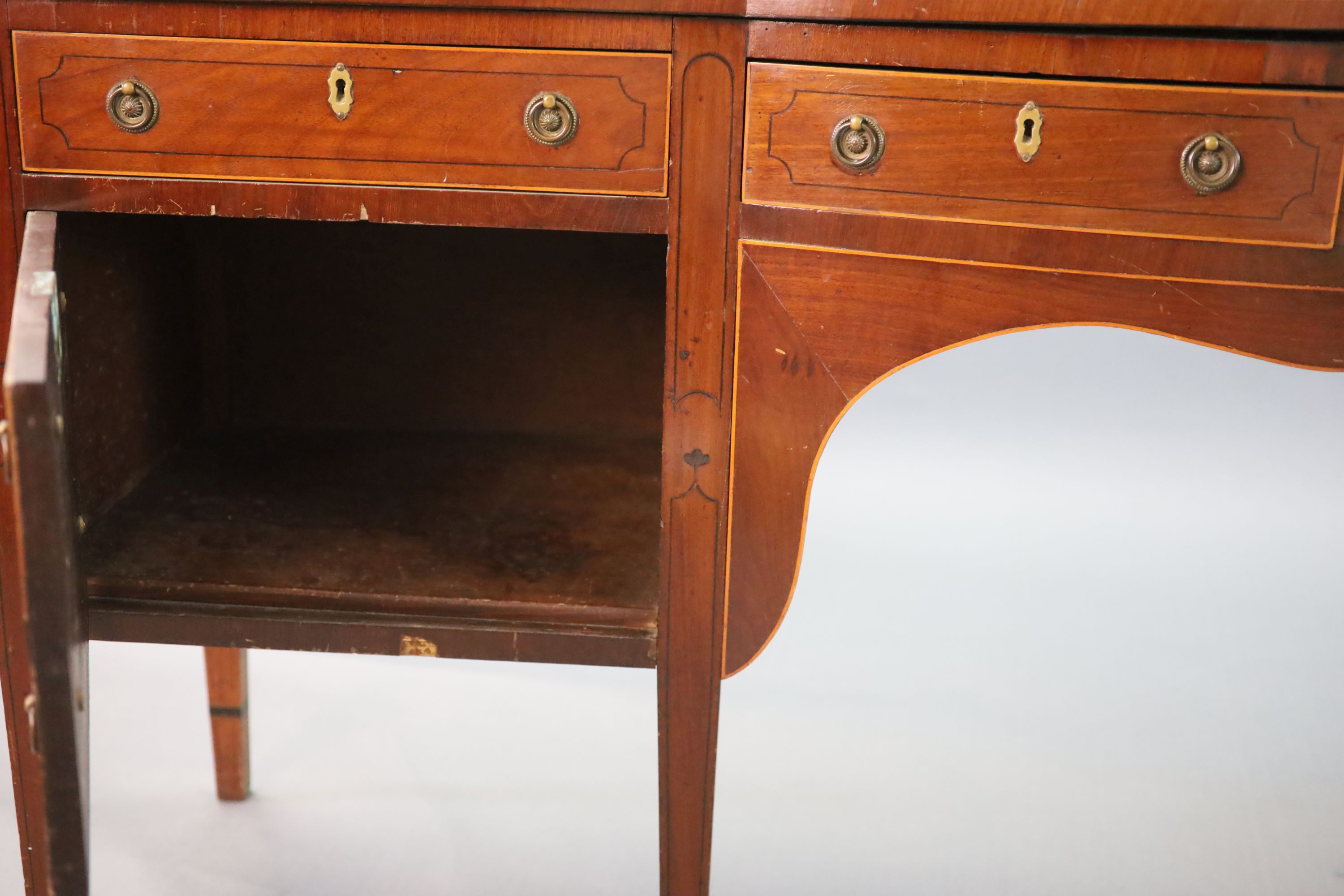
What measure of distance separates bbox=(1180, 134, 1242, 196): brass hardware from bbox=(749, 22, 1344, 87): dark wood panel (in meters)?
0.04

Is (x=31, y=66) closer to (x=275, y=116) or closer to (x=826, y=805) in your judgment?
(x=275, y=116)

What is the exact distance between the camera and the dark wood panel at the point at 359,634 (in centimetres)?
112

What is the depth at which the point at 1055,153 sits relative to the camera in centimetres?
96

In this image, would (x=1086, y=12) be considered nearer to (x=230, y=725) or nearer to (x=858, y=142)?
(x=858, y=142)

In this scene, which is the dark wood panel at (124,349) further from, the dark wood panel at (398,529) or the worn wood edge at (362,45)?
the worn wood edge at (362,45)

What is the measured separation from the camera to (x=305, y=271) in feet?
5.26

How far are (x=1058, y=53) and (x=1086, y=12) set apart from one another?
1.3 inches

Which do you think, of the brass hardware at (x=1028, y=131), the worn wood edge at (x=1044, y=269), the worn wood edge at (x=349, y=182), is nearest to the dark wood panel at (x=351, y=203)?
the worn wood edge at (x=349, y=182)

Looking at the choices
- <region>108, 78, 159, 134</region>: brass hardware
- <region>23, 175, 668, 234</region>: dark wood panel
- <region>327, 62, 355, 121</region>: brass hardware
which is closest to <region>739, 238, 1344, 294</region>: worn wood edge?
<region>23, 175, 668, 234</region>: dark wood panel

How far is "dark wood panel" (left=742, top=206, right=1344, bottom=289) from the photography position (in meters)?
0.95

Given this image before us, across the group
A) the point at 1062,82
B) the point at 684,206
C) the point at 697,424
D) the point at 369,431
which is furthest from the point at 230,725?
the point at 1062,82

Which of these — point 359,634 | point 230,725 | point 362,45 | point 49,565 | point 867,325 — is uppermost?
point 362,45

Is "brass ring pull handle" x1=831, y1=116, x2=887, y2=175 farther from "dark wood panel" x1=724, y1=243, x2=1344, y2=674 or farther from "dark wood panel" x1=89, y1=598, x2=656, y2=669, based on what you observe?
"dark wood panel" x1=89, y1=598, x2=656, y2=669

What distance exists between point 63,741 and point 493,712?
2.85 ft
